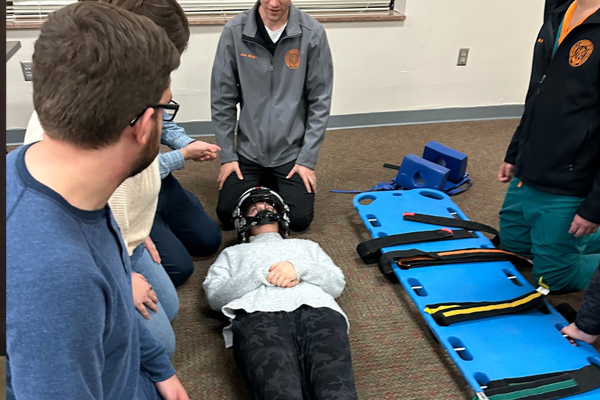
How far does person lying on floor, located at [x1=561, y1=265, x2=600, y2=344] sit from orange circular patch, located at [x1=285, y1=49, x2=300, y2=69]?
4.91 feet

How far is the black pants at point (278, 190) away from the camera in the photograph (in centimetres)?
240

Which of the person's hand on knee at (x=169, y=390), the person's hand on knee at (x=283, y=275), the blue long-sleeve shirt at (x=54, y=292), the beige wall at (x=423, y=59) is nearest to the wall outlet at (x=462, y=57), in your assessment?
the beige wall at (x=423, y=59)

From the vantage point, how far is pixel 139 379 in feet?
3.96

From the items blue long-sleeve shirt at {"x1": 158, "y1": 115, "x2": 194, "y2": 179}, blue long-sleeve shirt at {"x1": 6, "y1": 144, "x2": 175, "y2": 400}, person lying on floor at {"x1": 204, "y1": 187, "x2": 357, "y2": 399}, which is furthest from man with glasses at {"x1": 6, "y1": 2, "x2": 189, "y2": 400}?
blue long-sleeve shirt at {"x1": 158, "y1": 115, "x2": 194, "y2": 179}

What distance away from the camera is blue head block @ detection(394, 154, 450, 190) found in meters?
2.65

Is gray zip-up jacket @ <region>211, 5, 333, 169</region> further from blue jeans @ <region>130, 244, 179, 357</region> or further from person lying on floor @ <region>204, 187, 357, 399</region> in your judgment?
blue jeans @ <region>130, 244, 179, 357</region>

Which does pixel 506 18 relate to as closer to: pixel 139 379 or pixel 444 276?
pixel 444 276

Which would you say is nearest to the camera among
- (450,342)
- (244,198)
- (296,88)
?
(450,342)

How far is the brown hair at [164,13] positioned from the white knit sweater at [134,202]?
40 cm

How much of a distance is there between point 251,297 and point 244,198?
0.57 m

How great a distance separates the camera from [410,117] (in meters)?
3.71

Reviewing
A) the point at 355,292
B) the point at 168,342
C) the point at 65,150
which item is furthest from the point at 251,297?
the point at 65,150

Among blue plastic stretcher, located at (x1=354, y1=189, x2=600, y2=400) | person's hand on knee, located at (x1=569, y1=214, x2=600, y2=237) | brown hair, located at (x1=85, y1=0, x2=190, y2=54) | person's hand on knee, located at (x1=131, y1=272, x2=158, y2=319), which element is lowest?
blue plastic stretcher, located at (x1=354, y1=189, x2=600, y2=400)

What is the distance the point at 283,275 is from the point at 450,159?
4.82 feet
